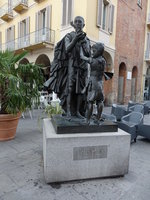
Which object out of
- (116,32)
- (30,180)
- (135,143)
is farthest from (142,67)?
(30,180)

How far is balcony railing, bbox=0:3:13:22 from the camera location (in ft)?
42.2

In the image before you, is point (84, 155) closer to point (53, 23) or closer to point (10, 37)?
point (53, 23)

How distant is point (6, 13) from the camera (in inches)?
502

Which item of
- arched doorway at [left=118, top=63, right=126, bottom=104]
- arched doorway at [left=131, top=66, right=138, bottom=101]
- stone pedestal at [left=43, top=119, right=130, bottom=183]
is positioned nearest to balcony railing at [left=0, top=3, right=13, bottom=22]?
arched doorway at [left=118, top=63, right=126, bottom=104]

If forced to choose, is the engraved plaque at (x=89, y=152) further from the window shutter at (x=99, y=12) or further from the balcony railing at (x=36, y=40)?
the window shutter at (x=99, y=12)

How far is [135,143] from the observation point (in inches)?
158

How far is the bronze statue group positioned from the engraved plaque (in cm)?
39

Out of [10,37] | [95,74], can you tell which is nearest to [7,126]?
[95,74]

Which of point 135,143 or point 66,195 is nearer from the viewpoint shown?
point 66,195

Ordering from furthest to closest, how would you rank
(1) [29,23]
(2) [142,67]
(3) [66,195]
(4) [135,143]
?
(2) [142,67] → (1) [29,23] → (4) [135,143] → (3) [66,195]

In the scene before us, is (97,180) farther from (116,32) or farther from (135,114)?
(116,32)

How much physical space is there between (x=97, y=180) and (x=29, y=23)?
11658mm

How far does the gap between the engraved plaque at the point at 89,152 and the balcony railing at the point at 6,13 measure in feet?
46.4

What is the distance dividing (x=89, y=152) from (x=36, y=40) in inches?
383
